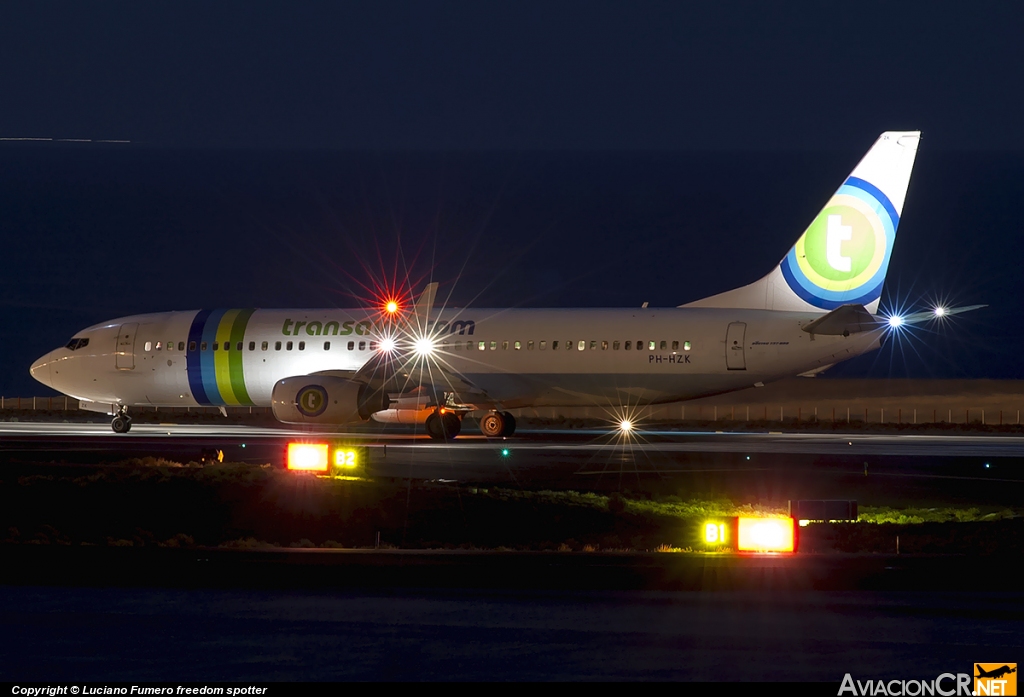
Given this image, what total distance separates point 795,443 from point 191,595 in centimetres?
3040

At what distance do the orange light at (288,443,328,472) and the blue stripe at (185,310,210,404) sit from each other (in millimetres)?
18252

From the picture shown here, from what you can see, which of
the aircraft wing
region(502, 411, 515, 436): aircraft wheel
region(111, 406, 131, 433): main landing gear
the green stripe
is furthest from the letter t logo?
region(111, 406, 131, 433): main landing gear

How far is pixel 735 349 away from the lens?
127ft

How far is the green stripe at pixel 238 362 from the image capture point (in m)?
43.1

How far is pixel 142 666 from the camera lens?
944 centimetres

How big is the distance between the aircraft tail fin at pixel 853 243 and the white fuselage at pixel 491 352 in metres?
1.70

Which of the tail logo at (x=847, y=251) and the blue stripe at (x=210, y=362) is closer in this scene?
the tail logo at (x=847, y=251)

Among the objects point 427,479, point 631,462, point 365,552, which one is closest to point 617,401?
point 631,462

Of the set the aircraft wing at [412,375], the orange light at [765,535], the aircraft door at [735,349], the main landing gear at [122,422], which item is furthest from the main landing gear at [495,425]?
the orange light at [765,535]

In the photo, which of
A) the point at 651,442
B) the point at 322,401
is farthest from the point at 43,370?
the point at 651,442

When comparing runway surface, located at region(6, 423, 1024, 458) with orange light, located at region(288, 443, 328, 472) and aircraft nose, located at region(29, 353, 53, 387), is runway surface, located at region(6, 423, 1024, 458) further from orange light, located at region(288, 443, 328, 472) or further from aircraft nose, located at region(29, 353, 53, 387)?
orange light, located at region(288, 443, 328, 472)

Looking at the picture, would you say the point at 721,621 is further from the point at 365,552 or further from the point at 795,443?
the point at 795,443

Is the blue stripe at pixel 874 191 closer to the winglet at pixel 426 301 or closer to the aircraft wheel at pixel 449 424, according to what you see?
the winglet at pixel 426 301

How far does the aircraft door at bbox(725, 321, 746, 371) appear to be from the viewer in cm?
3866
